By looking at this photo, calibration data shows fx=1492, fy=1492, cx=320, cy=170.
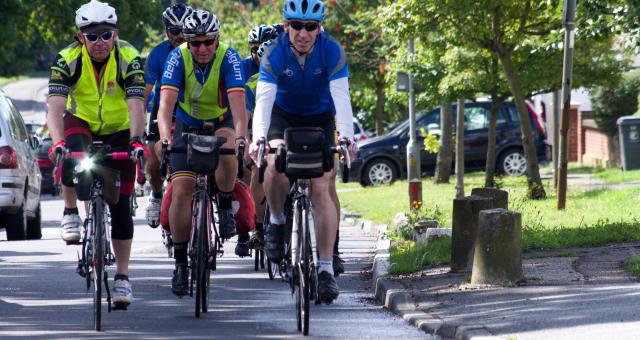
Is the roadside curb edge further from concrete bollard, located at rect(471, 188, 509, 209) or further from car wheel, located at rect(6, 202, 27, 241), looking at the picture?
car wheel, located at rect(6, 202, 27, 241)

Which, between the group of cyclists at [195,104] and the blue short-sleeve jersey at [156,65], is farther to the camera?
the blue short-sleeve jersey at [156,65]

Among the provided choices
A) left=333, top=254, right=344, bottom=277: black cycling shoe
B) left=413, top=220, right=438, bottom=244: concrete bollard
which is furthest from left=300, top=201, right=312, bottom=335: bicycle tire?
left=413, top=220, right=438, bottom=244: concrete bollard

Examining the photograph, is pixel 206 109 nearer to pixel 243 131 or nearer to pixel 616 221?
pixel 243 131

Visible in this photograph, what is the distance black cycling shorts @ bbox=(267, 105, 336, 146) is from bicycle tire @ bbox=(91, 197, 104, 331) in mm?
1241

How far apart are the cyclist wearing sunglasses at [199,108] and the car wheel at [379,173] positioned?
21.5 m

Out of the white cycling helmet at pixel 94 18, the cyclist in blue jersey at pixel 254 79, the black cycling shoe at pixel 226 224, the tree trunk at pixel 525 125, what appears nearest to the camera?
the white cycling helmet at pixel 94 18

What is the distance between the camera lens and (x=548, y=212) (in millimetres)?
17828

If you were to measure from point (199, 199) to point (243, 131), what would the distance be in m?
0.53

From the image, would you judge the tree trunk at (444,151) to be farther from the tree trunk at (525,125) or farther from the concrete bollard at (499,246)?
the concrete bollard at (499,246)

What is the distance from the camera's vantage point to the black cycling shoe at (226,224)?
10.4 m

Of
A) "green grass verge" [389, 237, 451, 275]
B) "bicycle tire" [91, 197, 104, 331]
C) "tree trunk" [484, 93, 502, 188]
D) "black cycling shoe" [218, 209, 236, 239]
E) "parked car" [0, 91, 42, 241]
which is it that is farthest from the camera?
"tree trunk" [484, 93, 502, 188]

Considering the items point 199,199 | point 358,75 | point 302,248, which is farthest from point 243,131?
point 358,75

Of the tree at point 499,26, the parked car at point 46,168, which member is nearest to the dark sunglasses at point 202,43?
the tree at point 499,26

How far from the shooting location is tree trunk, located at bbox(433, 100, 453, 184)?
100 ft
